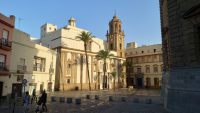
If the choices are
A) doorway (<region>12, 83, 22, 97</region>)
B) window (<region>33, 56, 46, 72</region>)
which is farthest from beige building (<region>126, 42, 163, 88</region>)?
doorway (<region>12, 83, 22, 97</region>)

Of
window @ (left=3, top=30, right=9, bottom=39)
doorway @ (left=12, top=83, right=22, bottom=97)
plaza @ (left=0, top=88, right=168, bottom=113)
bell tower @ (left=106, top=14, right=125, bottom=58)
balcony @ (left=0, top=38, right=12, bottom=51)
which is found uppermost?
bell tower @ (left=106, top=14, right=125, bottom=58)

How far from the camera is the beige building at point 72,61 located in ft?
164

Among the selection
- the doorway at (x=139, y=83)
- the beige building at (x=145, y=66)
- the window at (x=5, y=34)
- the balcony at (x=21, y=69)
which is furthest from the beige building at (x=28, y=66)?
the doorway at (x=139, y=83)

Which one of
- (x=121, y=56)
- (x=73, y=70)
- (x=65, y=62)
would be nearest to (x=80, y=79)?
(x=73, y=70)

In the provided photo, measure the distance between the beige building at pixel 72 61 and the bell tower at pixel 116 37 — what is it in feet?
25.4

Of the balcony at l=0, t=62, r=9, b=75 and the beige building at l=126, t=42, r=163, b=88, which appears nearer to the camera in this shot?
the balcony at l=0, t=62, r=9, b=75

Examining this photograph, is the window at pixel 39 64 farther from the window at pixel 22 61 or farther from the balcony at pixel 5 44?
the balcony at pixel 5 44

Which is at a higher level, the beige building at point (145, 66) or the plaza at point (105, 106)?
the beige building at point (145, 66)

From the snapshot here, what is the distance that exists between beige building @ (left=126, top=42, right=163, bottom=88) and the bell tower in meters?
5.78

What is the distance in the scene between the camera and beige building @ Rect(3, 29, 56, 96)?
29.5 m

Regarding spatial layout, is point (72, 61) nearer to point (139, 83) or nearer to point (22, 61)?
point (22, 61)

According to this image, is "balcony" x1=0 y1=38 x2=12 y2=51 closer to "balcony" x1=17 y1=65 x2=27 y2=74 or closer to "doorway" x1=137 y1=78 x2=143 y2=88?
"balcony" x1=17 y1=65 x2=27 y2=74

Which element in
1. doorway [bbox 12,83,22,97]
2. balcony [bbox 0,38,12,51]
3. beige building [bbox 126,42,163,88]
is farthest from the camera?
beige building [bbox 126,42,163,88]

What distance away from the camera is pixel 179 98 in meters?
13.9
